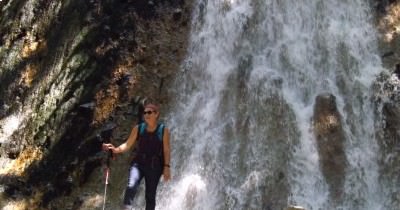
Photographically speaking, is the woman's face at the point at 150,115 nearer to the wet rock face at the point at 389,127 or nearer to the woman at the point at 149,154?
the woman at the point at 149,154

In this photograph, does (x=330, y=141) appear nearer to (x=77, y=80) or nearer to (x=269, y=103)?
(x=269, y=103)

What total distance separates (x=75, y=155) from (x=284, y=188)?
523 centimetres

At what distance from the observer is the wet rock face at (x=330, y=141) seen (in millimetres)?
11867

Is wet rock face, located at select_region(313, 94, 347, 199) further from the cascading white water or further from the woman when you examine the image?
the woman

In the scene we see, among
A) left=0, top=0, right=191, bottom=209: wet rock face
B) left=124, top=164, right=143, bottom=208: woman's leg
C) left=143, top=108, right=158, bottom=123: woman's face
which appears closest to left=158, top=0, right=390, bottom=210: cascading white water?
left=0, top=0, right=191, bottom=209: wet rock face

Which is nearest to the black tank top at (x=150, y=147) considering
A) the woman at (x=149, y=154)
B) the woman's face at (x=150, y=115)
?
the woman at (x=149, y=154)

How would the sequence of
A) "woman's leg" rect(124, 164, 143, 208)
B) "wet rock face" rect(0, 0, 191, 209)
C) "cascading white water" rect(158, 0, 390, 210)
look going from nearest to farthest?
"woman's leg" rect(124, 164, 143, 208) → "cascading white water" rect(158, 0, 390, 210) → "wet rock face" rect(0, 0, 191, 209)

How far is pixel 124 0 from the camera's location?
49.7 ft

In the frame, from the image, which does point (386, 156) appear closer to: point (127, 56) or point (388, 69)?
point (388, 69)

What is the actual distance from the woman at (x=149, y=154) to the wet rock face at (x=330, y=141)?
19.5 ft

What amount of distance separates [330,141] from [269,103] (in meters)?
1.73

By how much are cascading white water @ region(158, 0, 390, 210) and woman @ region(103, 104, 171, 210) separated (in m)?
4.79

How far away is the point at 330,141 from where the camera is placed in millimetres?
12305

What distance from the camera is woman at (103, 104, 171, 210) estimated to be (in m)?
6.92
